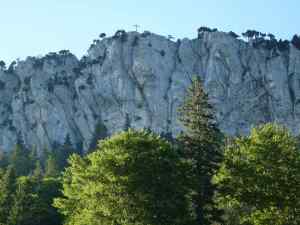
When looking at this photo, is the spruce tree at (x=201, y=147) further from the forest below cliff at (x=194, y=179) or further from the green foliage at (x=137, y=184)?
the green foliage at (x=137, y=184)

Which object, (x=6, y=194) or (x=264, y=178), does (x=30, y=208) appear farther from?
(x=264, y=178)

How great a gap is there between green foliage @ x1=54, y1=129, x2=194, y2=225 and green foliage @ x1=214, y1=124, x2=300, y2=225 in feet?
14.5

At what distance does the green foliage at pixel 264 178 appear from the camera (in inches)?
2224

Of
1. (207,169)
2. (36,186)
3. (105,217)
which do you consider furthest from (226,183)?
(36,186)

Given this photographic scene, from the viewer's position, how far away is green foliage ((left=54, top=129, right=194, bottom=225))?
5878 centimetres

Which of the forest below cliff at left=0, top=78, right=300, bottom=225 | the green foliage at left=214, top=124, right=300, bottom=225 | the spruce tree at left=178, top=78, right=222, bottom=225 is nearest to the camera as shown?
the green foliage at left=214, top=124, right=300, bottom=225

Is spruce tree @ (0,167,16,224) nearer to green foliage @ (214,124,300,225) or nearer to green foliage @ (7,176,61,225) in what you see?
green foliage @ (7,176,61,225)

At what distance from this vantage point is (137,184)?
196 feet

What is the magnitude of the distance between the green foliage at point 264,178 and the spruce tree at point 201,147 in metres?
2.33

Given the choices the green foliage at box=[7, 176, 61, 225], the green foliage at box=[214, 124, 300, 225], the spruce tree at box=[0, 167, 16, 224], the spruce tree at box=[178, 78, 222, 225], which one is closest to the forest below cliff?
the green foliage at box=[214, 124, 300, 225]

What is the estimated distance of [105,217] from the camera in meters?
60.7

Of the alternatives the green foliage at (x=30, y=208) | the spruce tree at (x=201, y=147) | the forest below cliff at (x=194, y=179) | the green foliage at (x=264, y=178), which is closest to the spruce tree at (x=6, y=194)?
the green foliage at (x=30, y=208)

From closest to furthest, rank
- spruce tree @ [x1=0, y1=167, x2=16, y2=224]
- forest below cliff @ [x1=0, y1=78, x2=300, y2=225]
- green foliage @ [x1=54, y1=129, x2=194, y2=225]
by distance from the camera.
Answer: forest below cliff @ [x1=0, y1=78, x2=300, y2=225]
green foliage @ [x1=54, y1=129, x2=194, y2=225]
spruce tree @ [x1=0, y1=167, x2=16, y2=224]

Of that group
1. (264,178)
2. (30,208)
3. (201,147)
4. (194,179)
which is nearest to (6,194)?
(30,208)
